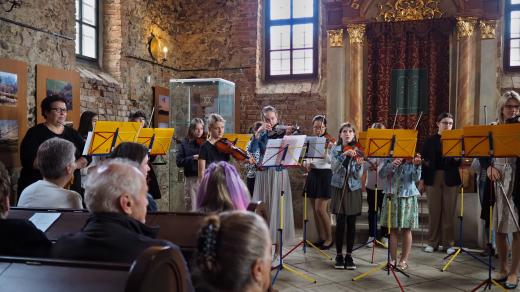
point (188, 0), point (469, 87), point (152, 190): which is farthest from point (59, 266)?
point (188, 0)

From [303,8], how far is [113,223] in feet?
29.8

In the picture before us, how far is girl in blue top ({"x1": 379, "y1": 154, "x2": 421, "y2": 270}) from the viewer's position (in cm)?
493

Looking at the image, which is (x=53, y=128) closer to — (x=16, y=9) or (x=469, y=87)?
(x=16, y=9)

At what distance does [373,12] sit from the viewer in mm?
8898

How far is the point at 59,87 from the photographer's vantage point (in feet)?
23.0

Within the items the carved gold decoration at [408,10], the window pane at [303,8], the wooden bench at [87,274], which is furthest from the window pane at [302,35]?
the wooden bench at [87,274]

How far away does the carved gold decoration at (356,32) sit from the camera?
351 inches

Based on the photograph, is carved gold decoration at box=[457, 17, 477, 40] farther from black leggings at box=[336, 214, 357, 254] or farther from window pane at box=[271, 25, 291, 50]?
black leggings at box=[336, 214, 357, 254]

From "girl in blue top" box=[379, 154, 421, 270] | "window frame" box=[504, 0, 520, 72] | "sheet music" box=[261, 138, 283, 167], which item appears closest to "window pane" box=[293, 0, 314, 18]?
"window frame" box=[504, 0, 520, 72]

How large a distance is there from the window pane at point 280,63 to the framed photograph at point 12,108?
5.30 meters

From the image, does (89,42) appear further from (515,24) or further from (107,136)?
(515,24)

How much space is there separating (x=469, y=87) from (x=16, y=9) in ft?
22.4

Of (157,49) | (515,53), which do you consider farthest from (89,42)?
(515,53)

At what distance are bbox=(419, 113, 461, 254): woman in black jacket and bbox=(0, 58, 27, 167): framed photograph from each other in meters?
4.90
